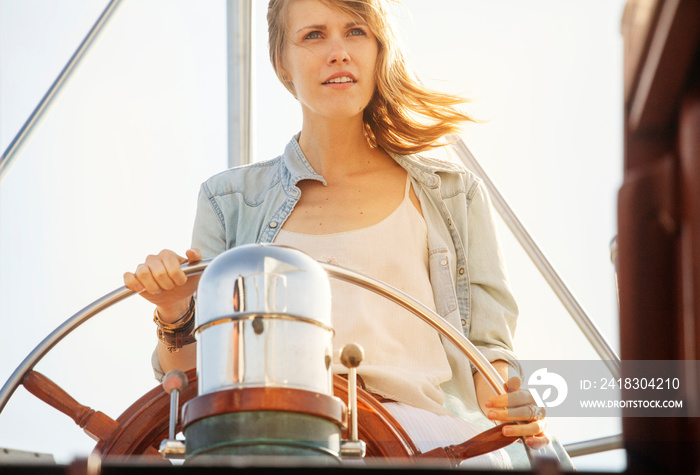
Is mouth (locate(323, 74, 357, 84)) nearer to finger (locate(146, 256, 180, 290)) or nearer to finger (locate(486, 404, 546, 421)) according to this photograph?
finger (locate(146, 256, 180, 290))

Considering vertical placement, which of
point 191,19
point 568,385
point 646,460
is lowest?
point 646,460

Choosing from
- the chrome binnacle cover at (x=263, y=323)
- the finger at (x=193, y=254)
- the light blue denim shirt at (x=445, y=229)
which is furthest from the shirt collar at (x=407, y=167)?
the chrome binnacle cover at (x=263, y=323)

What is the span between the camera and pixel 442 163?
2473 mm

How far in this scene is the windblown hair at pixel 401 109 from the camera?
2.44m

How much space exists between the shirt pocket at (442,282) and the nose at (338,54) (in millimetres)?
544

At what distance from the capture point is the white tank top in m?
1.90

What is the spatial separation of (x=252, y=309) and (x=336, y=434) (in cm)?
18

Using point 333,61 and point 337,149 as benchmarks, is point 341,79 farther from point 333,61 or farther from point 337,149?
point 337,149

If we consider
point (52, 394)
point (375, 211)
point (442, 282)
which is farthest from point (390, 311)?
point (52, 394)

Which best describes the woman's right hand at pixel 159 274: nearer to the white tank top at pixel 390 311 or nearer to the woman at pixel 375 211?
the woman at pixel 375 211

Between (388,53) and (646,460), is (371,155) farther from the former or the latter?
(646,460)

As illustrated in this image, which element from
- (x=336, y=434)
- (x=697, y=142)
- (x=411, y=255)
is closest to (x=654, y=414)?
(x=697, y=142)

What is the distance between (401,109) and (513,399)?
4.08 ft

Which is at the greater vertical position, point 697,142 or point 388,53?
point 388,53
